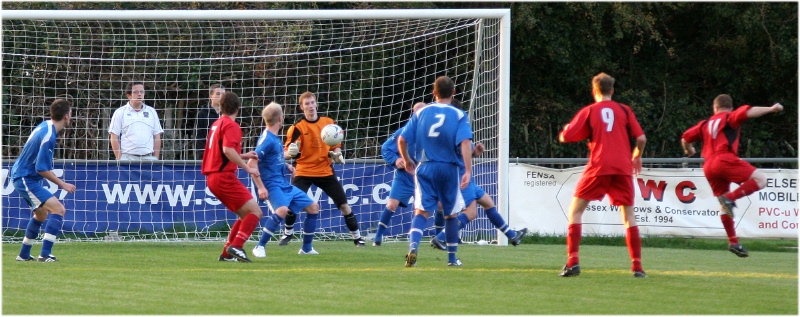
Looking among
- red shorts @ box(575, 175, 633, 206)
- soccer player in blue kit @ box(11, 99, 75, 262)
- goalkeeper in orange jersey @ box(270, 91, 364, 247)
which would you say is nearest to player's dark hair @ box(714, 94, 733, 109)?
red shorts @ box(575, 175, 633, 206)

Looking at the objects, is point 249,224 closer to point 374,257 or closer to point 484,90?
point 374,257

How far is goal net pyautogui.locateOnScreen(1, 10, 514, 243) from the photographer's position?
1400 cm

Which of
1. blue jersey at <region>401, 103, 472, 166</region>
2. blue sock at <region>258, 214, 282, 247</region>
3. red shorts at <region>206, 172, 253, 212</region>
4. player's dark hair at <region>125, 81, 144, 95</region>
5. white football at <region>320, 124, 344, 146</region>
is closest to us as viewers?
blue jersey at <region>401, 103, 472, 166</region>

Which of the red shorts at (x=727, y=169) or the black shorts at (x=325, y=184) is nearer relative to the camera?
the red shorts at (x=727, y=169)

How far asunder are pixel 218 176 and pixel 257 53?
5.50m

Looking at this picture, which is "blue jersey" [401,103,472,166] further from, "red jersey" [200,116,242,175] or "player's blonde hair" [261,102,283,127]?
"player's blonde hair" [261,102,283,127]

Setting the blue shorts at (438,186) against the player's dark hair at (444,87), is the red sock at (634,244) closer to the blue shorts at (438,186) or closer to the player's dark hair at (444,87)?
the blue shorts at (438,186)

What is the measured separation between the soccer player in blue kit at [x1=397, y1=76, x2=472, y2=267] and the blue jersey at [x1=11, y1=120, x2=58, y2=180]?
329cm

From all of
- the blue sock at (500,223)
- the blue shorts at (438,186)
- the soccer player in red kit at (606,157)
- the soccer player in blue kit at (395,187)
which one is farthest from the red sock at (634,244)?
the soccer player in blue kit at (395,187)

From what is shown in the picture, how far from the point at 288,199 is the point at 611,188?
368cm

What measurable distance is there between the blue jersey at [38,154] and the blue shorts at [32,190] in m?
0.04

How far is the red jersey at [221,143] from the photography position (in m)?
9.96

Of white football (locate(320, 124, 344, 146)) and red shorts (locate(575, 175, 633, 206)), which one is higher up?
white football (locate(320, 124, 344, 146))

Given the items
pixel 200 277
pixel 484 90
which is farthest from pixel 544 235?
pixel 200 277
